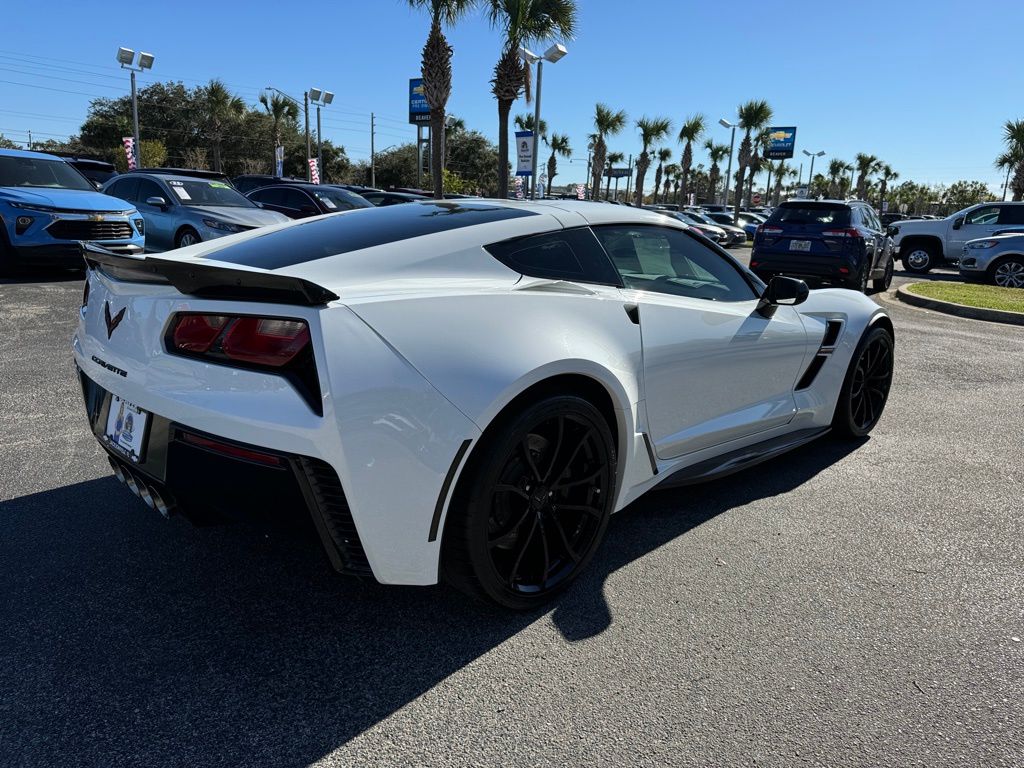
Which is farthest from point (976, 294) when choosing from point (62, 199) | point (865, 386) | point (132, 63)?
point (132, 63)

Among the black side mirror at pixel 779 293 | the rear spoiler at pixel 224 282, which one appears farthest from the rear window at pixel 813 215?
the rear spoiler at pixel 224 282

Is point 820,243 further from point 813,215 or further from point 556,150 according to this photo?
point 556,150

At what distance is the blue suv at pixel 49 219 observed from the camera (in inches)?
360

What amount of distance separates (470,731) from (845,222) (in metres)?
11.8

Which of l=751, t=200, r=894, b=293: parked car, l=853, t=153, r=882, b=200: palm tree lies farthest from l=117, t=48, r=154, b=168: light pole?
l=853, t=153, r=882, b=200: palm tree

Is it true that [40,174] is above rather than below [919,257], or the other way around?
above

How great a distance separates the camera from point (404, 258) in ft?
8.27

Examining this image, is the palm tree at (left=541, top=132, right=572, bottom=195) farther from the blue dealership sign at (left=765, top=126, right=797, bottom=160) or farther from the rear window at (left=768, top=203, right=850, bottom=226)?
the rear window at (left=768, top=203, right=850, bottom=226)

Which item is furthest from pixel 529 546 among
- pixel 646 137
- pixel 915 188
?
pixel 915 188

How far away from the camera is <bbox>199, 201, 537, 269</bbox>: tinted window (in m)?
2.66

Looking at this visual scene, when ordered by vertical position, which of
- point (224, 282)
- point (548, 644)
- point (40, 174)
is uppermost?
point (40, 174)

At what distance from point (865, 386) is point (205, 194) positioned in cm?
997

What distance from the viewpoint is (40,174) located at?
401 inches

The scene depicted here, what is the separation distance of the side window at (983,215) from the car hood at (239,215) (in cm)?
1573
